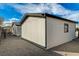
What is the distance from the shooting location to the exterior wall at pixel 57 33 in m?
3.08

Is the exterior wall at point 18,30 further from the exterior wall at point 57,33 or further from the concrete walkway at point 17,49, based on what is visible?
the exterior wall at point 57,33

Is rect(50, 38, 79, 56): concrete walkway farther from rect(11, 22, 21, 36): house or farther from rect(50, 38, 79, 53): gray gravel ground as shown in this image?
rect(11, 22, 21, 36): house

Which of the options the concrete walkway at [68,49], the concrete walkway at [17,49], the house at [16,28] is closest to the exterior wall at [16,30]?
the house at [16,28]

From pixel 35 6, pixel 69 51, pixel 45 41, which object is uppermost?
pixel 35 6

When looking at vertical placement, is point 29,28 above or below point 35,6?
below

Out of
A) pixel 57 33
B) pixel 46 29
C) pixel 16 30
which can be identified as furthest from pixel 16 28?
pixel 57 33

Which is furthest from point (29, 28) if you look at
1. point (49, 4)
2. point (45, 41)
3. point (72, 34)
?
point (72, 34)

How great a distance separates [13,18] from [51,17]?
2.30 feet

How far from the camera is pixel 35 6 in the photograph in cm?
314

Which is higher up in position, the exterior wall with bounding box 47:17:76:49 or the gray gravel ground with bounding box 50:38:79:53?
the exterior wall with bounding box 47:17:76:49

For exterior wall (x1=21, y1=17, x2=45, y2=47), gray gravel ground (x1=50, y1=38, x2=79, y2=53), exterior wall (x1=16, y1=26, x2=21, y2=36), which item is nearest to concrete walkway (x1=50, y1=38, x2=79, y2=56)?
gray gravel ground (x1=50, y1=38, x2=79, y2=53)

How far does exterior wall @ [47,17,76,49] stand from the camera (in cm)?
308

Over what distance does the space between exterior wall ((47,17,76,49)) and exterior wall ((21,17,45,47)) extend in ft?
0.36

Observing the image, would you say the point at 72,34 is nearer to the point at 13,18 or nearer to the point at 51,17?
the point at 51,17
